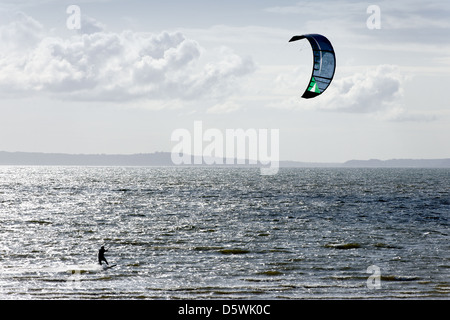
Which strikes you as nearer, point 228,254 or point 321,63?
point 321,63

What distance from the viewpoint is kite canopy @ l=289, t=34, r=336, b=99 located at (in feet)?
67.8

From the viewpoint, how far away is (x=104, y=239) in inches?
1313

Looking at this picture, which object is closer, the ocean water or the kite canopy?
the ocean water

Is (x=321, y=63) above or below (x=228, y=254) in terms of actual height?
above

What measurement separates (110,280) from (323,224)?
72.4ft

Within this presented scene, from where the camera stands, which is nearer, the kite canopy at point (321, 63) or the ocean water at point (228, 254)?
the ocean water at point (228, 254)

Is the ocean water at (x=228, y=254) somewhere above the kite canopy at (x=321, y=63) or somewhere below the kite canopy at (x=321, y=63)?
below

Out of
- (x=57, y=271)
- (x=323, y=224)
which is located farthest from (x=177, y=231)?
(x=57, y=271)

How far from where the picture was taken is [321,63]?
2109cm

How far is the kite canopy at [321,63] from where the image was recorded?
2066cm

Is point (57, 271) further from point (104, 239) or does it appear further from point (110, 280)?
point (104, 239)

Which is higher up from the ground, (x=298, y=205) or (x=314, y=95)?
(x=314, y=95)

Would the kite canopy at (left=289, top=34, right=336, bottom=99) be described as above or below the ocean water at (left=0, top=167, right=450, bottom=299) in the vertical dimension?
above
